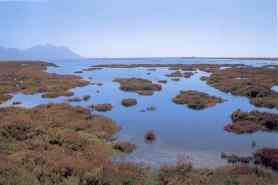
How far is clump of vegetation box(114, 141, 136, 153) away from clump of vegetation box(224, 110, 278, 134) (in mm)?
8061

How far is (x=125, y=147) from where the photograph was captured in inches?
564

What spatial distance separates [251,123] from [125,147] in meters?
11.0

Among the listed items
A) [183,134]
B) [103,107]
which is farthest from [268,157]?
[103,107]

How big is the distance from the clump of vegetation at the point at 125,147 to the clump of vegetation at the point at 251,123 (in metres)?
8.06

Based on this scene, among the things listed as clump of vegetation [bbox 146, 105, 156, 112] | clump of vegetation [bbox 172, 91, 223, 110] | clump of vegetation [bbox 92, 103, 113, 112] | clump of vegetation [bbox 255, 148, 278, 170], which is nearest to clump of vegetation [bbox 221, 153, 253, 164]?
clump of vegetation [bbox 255, 148, 278, 170]

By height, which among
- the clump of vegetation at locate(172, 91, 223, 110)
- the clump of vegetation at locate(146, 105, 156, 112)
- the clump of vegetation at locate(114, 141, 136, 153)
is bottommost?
the clump of vegetation at locate(114, 141, 136, 153)

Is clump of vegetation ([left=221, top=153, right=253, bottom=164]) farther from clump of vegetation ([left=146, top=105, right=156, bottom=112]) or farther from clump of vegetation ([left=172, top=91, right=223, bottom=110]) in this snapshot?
clump of vegetation ([left=172, top=91, right=223, bottom=110])

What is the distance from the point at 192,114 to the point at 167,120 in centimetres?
364

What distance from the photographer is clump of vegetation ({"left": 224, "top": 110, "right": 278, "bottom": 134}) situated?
60.0 feet

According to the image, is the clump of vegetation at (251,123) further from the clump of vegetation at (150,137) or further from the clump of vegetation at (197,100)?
the clump of vegetation at (150,137)

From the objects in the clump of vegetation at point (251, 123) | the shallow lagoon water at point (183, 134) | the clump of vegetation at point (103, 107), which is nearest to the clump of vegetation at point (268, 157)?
the shallow lagoon water at point (183, 134)

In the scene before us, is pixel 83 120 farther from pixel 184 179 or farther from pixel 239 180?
pixel 239 180

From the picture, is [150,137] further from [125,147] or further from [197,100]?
[197,100]

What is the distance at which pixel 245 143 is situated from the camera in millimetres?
15586
